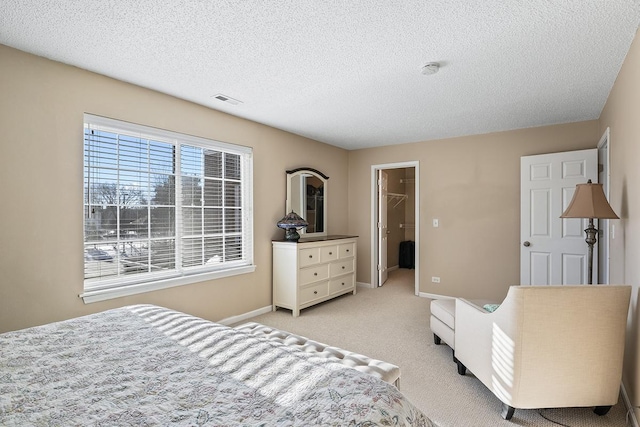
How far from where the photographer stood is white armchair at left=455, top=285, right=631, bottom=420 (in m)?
1.86

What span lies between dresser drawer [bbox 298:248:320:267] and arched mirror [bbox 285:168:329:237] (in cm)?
55

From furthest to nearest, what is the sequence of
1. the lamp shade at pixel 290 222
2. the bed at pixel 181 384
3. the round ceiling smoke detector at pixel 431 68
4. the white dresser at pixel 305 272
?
the lamp shade at pixel 290 222 → the white dresser at pixel 305 272 → the round ceiling smoke detector at pixel 431 68 → the bed at pixel 181 384

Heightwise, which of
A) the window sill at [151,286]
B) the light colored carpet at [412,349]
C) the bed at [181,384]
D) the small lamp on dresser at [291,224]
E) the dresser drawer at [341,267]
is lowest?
the light colored carpet at [412,349]

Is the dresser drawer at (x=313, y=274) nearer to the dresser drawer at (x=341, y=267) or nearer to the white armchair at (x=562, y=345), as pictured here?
the dresser drawer at (x=341, y=267)

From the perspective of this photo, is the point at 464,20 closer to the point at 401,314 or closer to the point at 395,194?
the point at 401,314

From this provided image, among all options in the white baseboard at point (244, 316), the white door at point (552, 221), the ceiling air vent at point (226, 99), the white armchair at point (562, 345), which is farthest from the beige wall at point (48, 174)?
the white door at point (552, 221)

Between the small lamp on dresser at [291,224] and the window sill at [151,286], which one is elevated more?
the small lamp on dresser at [291,224]

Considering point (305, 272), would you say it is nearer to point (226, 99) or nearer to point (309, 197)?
point (309, 197)

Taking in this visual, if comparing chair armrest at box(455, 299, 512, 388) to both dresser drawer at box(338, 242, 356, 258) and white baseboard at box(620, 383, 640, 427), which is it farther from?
dresser drawer at box(338, 242, 356, 258)

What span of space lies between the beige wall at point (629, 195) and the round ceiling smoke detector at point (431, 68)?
1.15 metres

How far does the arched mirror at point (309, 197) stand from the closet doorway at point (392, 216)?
3.00 ft

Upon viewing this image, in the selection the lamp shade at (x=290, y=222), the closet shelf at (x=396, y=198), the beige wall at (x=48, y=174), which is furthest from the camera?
the closet shelf at (x=396, y=198)

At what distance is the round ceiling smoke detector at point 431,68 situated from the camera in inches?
96.0

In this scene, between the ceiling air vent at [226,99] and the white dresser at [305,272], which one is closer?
the ceiling air vent at [226,99]
